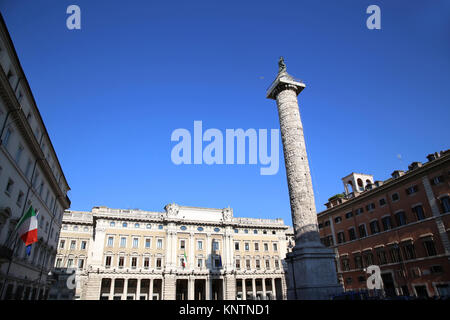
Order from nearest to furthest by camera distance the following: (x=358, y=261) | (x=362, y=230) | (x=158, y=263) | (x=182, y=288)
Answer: (x=358, y=261), (x=362, y=230), (x=158, y=263), (x=182, y=288)

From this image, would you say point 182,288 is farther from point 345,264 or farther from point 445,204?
point 445,204

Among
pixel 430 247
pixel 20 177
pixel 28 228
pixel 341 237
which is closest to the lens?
pixel 28 228

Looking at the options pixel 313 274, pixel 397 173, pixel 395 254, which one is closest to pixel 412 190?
pixel 397 173

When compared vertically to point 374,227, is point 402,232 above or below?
below

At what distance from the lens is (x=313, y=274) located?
18.5 metres

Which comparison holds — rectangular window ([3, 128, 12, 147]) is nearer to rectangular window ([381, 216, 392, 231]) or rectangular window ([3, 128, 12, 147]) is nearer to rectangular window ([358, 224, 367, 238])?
rectangular window ([381, 216, 392, 231])

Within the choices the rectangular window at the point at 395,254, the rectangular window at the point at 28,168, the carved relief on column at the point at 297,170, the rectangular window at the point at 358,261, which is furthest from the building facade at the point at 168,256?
the rectangular window at the point at 28,168

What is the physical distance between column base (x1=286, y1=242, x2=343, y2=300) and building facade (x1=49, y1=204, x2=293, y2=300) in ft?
75.3

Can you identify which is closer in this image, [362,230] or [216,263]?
[362,230]

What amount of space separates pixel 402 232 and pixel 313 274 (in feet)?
49.9

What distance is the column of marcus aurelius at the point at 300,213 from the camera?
1853cm

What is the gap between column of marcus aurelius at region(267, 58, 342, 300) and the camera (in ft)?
60.8
